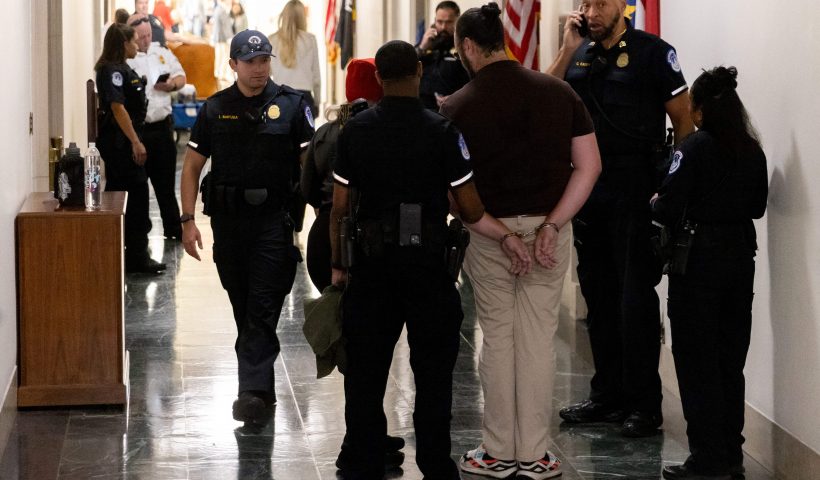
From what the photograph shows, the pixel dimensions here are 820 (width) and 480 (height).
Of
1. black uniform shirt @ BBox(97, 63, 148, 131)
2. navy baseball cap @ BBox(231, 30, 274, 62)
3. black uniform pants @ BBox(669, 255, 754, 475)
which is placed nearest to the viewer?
black uniform pants @ BBox(669, 255, 754, 475)

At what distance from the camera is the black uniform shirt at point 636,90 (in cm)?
525

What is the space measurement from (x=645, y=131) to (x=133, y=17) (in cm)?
627

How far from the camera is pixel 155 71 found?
10258 millimetres

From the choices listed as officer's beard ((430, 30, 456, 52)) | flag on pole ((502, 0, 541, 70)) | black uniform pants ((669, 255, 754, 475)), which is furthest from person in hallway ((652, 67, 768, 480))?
flag on pole ((502, 0, 541, 70))

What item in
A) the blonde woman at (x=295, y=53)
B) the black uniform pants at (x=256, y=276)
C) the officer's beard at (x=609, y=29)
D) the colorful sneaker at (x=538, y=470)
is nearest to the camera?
the colorful sneaker at (x=538, y=470)

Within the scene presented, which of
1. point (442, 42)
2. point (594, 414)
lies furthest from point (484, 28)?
point (442, 42)

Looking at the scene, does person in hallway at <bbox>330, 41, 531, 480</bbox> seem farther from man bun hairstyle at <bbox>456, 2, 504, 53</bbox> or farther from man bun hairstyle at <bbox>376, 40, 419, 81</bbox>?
man bun hairstyle at <bbox>456, 2, 504, 53</bbox>

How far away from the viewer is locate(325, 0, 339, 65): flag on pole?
1666 centimetres

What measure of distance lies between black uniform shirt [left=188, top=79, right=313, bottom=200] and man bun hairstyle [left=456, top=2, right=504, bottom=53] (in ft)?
3.88

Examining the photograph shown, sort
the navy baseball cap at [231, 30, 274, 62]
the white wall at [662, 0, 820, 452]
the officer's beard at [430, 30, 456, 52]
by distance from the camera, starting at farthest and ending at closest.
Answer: the officer's beard at [430, 30, 456, 52], the navy baseball cap at [231, 30, 274, 62], the white wall at [662, 0, 820, 452]

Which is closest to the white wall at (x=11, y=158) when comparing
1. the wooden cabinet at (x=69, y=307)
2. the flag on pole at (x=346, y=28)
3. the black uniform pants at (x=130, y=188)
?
the wooden cabinet at (x=69, y=307)

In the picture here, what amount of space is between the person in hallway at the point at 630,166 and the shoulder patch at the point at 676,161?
63cm

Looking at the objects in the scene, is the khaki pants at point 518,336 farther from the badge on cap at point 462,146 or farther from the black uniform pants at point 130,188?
the black uniform pants at point 130,188

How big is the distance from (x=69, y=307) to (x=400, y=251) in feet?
6.69
